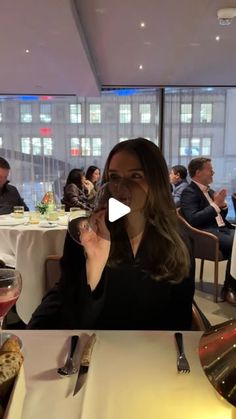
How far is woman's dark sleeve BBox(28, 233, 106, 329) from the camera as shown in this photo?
1.17 m

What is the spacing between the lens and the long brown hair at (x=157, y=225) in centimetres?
121

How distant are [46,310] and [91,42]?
3.63 meters

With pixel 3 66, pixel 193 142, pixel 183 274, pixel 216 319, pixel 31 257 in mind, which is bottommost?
pixel 216 319

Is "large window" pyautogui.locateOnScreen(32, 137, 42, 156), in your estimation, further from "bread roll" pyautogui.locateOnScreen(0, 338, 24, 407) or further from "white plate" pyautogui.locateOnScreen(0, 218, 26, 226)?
"bread roll" pyautogui.locateOnScreen(0, 338, 24, 407)

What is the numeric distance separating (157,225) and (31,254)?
1914 millimetres

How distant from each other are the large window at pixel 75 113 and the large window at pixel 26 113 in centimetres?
76

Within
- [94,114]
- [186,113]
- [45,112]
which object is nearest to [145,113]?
[186,113]

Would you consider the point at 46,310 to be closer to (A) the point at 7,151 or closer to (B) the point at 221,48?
(B) the point at 221,48

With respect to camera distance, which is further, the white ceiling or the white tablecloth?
the white ceiling

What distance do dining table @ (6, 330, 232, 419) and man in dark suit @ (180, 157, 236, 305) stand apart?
266cm

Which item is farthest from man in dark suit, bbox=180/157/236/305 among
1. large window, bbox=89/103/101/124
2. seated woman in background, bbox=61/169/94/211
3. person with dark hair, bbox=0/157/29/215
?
large window, bbox=89/103/101/124

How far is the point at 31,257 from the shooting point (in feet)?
9.62

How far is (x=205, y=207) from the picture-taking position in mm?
3678

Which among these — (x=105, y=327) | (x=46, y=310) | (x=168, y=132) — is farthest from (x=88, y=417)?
(x=168, y=132)
